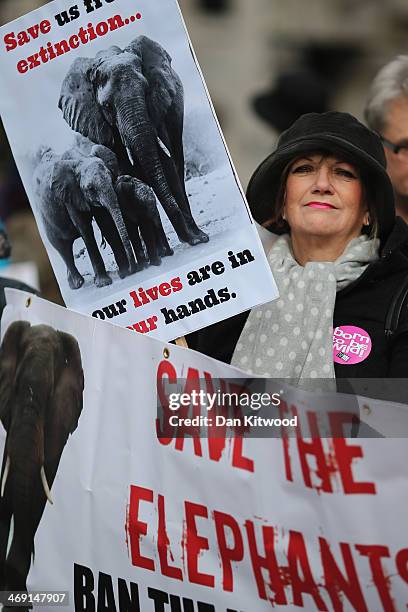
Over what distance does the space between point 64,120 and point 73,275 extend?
0.47 m

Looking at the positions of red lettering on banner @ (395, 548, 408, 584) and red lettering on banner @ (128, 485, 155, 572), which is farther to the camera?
red lettering on banner @ (128, 485, 155, 572)

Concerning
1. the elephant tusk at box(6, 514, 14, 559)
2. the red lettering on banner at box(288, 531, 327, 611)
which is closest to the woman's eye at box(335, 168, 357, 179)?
the red lettering on banner at box(288, 531, 327, 611)

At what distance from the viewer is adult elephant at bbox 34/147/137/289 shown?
3842mm

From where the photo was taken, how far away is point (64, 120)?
387cm

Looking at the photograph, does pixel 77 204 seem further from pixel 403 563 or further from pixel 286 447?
pixel 403 563

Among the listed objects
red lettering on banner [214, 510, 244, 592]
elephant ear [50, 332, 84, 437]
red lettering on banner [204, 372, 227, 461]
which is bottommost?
red lettering on banner [214, 510, 244, 592]

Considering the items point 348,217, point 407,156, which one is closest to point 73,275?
point 348,217

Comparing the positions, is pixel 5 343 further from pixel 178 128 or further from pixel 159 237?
pixel 178 128

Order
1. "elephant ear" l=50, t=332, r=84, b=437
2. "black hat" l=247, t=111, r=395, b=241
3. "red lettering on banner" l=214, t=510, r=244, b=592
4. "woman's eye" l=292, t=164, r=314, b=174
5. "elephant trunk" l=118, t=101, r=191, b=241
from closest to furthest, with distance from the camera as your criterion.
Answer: "red lettering on banner" l=214, t=510, r=244, b=592, "elephant ear" l=50, t=332, r=84, b=437, "elephant trunk" l=118, t=101, r=191, b=241, "black hat" l=247, t=111, r=395, b=241, "woman's eye" l=292, t=164, r=314, b=174

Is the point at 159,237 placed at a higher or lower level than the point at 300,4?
lower

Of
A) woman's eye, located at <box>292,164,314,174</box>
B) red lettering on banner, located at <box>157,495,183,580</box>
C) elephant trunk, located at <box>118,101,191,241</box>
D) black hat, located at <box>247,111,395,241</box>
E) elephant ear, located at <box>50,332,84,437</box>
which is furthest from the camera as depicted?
woman's eye, located at <box>292,164,314,174</box>

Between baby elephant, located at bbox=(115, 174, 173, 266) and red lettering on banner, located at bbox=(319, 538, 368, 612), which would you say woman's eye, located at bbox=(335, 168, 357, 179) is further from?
red lettering on banner, located at bbox=(319, 538, 368, 612)

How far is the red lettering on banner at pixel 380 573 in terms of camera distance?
10.3 ft

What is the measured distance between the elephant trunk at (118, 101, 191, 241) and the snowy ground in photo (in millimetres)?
29
